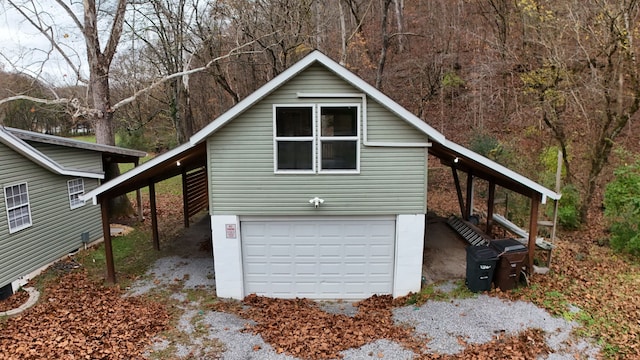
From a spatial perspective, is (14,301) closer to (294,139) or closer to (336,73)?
(294,139)

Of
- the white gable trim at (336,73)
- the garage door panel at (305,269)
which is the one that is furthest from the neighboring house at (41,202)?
the garage door panel at (305,269)

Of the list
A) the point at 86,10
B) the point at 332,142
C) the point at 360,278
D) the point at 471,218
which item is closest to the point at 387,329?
the point at 360,278

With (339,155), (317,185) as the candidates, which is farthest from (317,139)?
(317,185)

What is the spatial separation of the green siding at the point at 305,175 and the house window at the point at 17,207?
5.74 metres

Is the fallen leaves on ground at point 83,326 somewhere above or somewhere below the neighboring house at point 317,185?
below

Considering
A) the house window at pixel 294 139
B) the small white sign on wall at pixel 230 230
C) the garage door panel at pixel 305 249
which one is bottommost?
the garage door panel at pixel 305 249

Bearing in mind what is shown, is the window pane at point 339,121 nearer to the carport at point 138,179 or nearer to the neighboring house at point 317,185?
the neighboring house at point 317,185

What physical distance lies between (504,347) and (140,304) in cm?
768

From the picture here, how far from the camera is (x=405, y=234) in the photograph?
30.2 feet

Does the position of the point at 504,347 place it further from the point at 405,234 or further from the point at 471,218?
the point at 471,218

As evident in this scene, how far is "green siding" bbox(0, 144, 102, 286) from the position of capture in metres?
10.0

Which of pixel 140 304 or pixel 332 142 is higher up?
pixel 332 142

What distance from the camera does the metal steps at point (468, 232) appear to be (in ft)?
37.8

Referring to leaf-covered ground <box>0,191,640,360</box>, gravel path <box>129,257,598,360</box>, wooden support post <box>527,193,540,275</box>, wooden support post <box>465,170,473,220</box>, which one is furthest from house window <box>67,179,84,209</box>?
wooden support post <box>527,193,540,275</box>
